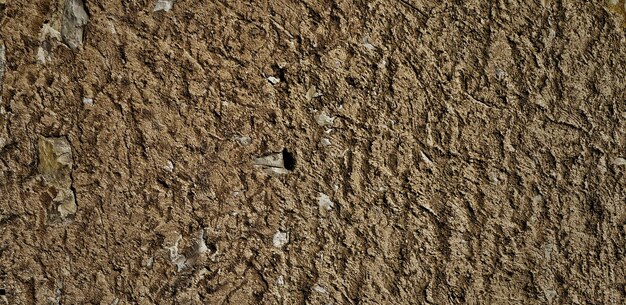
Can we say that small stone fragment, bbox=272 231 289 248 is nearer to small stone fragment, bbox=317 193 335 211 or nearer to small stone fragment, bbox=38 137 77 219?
small stone fragment, bbox=317 193 335 211

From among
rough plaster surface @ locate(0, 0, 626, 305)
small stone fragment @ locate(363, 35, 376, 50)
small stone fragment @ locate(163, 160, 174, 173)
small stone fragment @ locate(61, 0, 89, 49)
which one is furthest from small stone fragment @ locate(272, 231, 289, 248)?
small stone fragment @ locate(61, 0, 89, 49)

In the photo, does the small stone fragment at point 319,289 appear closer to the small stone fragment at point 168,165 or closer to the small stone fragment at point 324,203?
the small stone fragment at point 324,203

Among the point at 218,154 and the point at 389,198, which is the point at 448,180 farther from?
the point at 218,154

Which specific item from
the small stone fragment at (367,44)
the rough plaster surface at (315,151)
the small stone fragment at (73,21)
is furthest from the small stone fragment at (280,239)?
the small stone fragment at (73,21)

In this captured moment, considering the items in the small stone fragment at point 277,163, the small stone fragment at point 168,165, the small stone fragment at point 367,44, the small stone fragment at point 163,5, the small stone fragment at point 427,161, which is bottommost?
the small stone fragment at point 168,165

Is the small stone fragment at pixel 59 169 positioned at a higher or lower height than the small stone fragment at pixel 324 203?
lower
